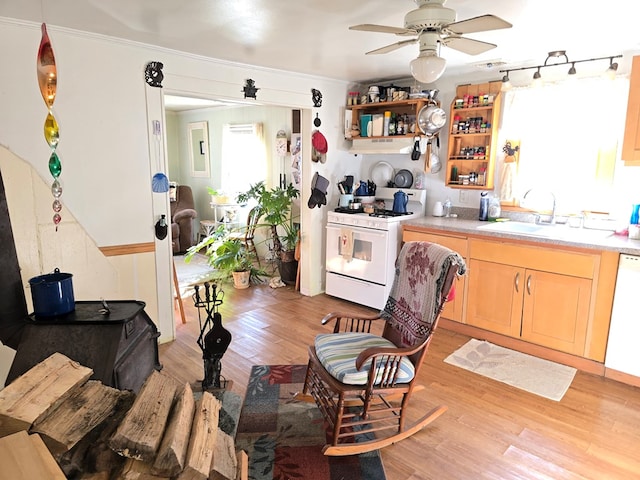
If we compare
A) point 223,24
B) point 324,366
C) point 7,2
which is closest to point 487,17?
point 223,24

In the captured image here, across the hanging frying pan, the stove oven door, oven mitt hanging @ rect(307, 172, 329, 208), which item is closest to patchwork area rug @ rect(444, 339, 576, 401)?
the stove oven door

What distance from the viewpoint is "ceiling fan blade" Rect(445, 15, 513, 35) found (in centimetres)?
177

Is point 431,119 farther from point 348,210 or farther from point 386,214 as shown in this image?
point 348,210

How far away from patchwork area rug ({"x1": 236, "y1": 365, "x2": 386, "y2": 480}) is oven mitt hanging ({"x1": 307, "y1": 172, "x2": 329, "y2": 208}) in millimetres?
2052

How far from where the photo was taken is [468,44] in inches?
85.4

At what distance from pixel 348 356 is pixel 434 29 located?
170cm

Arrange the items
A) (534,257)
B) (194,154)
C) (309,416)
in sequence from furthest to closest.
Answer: (194,154), (534,257), (309,416)

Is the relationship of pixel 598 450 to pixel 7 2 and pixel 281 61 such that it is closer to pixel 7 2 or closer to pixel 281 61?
pixel 281 61

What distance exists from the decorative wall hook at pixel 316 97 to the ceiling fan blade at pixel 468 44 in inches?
86.7

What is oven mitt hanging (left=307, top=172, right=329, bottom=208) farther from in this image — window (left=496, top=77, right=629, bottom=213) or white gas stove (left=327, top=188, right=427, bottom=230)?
window (left=496, top=77, right=629, bottom=213)

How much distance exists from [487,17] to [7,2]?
2.45 metres

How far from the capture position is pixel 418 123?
3.86m

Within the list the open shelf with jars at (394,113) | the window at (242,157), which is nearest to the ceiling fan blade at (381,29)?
the open shelf with jars at (394,113)

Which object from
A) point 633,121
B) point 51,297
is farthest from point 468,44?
point 51,297
